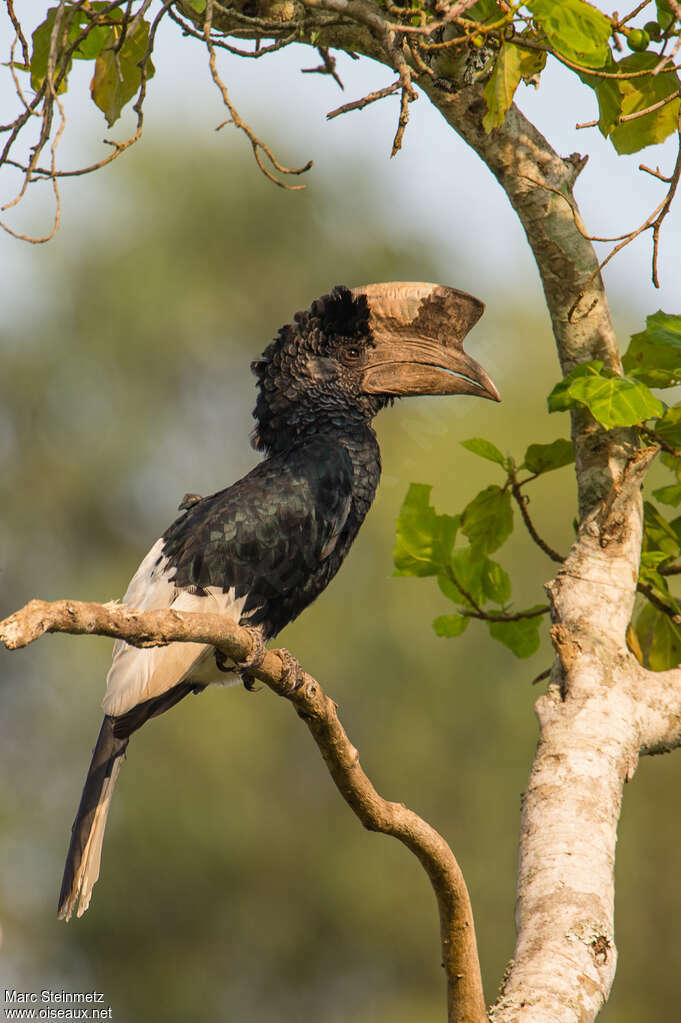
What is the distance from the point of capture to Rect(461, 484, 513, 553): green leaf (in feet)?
11.3

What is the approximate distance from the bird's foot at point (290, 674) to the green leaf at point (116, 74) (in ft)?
5.22

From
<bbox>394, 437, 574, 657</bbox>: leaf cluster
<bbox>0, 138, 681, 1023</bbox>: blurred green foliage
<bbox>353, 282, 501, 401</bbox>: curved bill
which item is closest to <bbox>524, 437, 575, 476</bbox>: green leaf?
<bbox>394, 437, 574, 657</bbox>: leaf cluster

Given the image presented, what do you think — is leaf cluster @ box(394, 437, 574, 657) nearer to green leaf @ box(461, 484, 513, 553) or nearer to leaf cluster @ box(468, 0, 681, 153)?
green leaf @ box(461, 484, 513, 553)

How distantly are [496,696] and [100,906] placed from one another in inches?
166

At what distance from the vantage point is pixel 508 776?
33.2ft

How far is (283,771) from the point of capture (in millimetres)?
10586

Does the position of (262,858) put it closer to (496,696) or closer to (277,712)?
(277,712)

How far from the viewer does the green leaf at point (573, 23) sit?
95.9 inches

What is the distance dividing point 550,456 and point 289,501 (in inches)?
31.9

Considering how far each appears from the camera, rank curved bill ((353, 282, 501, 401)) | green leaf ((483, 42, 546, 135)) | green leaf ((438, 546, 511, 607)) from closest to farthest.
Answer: green leaf ((483, 42, 546, 135)), green leaf ((438, 546, 511, 607)), curved bill ((353, 282, 501, 401))

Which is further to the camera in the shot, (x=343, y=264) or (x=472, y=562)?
(x=343, y=264)

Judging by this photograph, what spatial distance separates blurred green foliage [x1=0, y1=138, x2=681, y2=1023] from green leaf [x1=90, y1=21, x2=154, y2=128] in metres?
6.13

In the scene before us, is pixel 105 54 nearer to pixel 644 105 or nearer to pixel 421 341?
pixel 421 341

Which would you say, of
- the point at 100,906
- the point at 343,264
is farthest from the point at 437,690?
the point at 343,264
